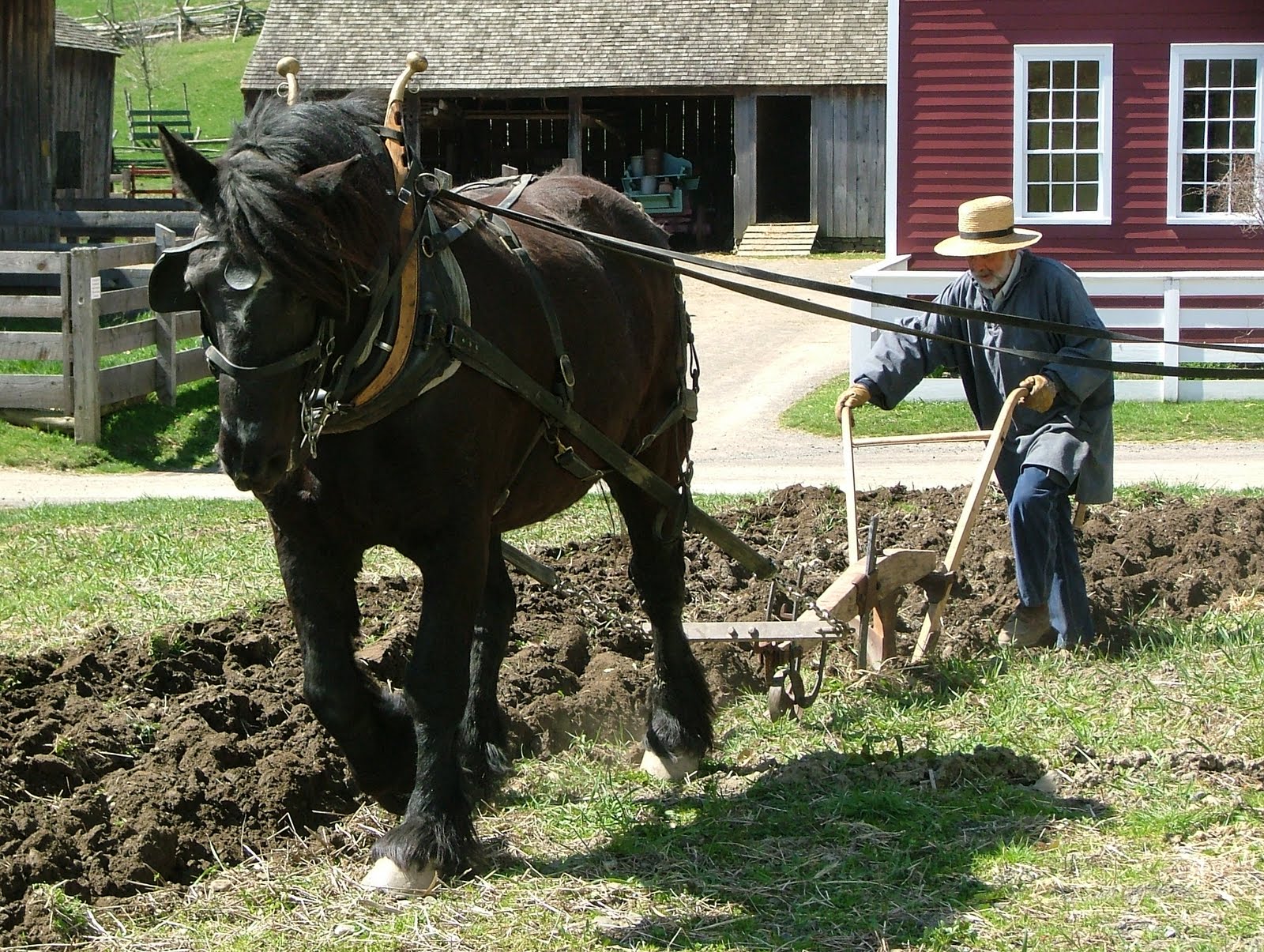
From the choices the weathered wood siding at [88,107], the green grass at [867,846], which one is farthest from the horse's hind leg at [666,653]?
the weathered wood siding at [88,107]

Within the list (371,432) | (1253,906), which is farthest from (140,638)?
(1253,906)

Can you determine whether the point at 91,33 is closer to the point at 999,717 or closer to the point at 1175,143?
the point at 1175,143

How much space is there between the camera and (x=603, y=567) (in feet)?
25.8

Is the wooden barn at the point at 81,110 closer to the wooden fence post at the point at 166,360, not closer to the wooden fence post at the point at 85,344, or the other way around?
the wooden fence post at the point at 166,360

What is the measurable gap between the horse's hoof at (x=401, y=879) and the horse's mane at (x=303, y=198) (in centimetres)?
163

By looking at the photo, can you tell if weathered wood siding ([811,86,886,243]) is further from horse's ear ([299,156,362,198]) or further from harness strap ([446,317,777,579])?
horse's ear ([299,156,362,198])

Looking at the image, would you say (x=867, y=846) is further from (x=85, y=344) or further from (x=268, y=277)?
(x=85, y=344)

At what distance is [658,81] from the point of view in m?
27.7

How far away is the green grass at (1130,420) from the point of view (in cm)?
1285

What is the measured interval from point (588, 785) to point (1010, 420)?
2391 millimetres

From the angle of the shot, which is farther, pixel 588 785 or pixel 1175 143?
pixel 1175 143

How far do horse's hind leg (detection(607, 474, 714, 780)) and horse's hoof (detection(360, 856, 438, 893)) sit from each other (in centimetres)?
136

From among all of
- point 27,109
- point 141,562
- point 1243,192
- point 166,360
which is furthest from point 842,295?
point 27,109

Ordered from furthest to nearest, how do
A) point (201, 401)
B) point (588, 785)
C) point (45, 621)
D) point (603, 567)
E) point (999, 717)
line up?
1. point (201, 401)
2. point (603, 567)
3. point (45, 621)
4. point (999, 717)
5. point (588, 785)
